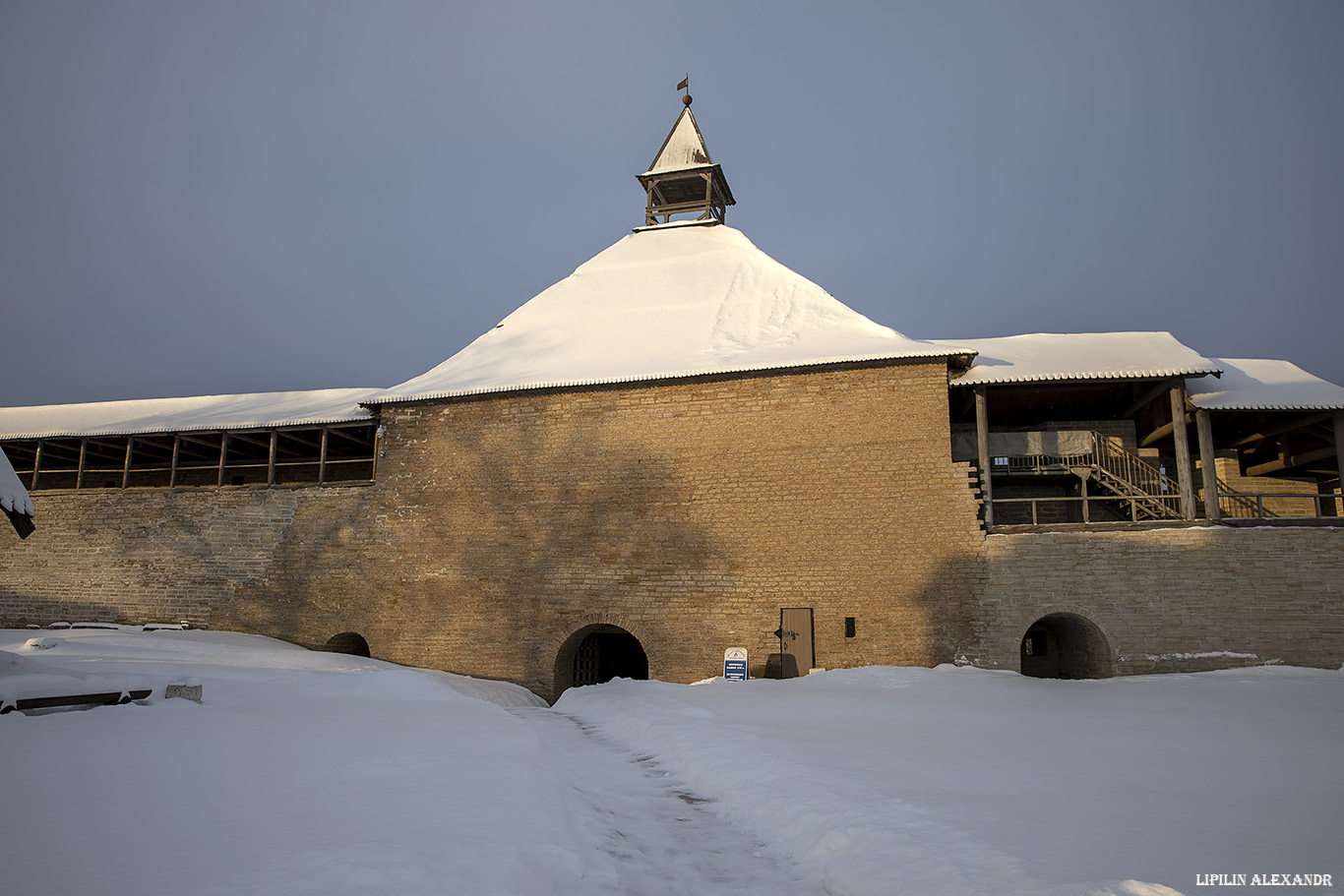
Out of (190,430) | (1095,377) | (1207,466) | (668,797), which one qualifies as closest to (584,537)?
(668,797)

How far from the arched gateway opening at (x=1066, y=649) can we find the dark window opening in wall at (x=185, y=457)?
1540cm

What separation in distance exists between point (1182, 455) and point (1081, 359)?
244cm

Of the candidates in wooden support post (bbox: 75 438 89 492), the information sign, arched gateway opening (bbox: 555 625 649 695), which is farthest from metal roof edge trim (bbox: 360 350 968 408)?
wooden support post (bbox: 75 438 89 492)

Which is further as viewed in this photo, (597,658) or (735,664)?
(597,658)

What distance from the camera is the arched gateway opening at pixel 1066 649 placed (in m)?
13.2

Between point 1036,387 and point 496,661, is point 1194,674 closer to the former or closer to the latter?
point 1036,387

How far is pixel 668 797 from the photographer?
6020mm

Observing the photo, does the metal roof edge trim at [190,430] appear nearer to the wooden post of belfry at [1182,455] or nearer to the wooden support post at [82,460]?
the wooden support post at [82,460]

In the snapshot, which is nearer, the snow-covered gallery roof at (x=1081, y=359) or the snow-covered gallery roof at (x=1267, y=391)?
the snow-covered gallery roof at (x=1267, y=391)

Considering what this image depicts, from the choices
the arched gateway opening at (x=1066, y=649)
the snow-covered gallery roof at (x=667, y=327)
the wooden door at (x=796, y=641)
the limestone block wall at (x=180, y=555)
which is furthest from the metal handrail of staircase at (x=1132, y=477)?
the limestone block wall at (x=180, y=555)

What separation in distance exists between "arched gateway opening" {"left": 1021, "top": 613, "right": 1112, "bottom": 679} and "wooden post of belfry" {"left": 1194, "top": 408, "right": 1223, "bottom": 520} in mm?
2875

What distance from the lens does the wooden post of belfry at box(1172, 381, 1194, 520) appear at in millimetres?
13359

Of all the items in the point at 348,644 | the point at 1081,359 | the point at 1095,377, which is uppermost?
the point at 1081,359

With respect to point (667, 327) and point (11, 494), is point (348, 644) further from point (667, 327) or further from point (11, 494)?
point (667, 327)
